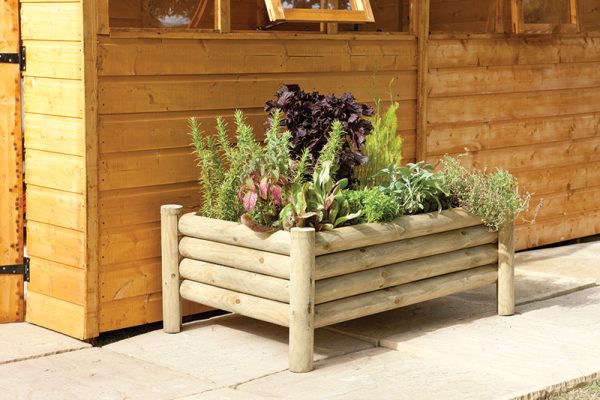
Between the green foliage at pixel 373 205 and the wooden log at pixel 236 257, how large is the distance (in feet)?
1.81

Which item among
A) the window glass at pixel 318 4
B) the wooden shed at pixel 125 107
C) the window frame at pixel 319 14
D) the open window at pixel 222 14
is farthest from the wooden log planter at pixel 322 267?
the window glass at pixel 318 4

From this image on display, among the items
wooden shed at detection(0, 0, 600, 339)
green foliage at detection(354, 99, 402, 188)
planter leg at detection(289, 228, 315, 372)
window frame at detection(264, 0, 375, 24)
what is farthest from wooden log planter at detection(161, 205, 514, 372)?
window frame at detection(264, 0, 375, 24)

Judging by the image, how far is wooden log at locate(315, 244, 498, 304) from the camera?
5125 mm

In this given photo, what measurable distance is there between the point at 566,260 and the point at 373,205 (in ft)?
9.13

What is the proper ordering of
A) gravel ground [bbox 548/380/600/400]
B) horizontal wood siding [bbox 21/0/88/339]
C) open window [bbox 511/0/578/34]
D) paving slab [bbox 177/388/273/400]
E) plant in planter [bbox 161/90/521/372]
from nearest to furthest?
paving slab [bbox 177/388/273/400] < gravel ground [bbox 548/380/600/400] < plant in planter [bbox 161/90/521/372] < horizontal wood siding [bbox 21/0/88/339] < open window [bbox 511/0/578/34]

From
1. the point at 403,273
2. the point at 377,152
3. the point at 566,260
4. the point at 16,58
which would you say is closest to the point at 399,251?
the point at 403,273

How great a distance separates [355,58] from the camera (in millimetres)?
6539

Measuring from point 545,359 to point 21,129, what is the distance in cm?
288

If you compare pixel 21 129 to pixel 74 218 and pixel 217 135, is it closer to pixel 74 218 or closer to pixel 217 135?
pixel 74 218

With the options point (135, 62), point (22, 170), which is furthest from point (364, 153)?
point (22, 170)

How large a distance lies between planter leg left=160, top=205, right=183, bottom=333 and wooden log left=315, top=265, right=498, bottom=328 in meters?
0.91

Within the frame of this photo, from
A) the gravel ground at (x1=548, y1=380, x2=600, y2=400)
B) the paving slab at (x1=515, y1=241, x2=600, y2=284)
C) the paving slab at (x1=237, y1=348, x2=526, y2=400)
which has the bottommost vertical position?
the gravel ground at (x1=548, y1=380, x2=600, y2=400)

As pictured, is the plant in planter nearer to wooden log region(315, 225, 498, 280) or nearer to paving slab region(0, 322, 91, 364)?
wooden log region(315, 225, 498, 280)

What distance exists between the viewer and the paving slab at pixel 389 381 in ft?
15.4
